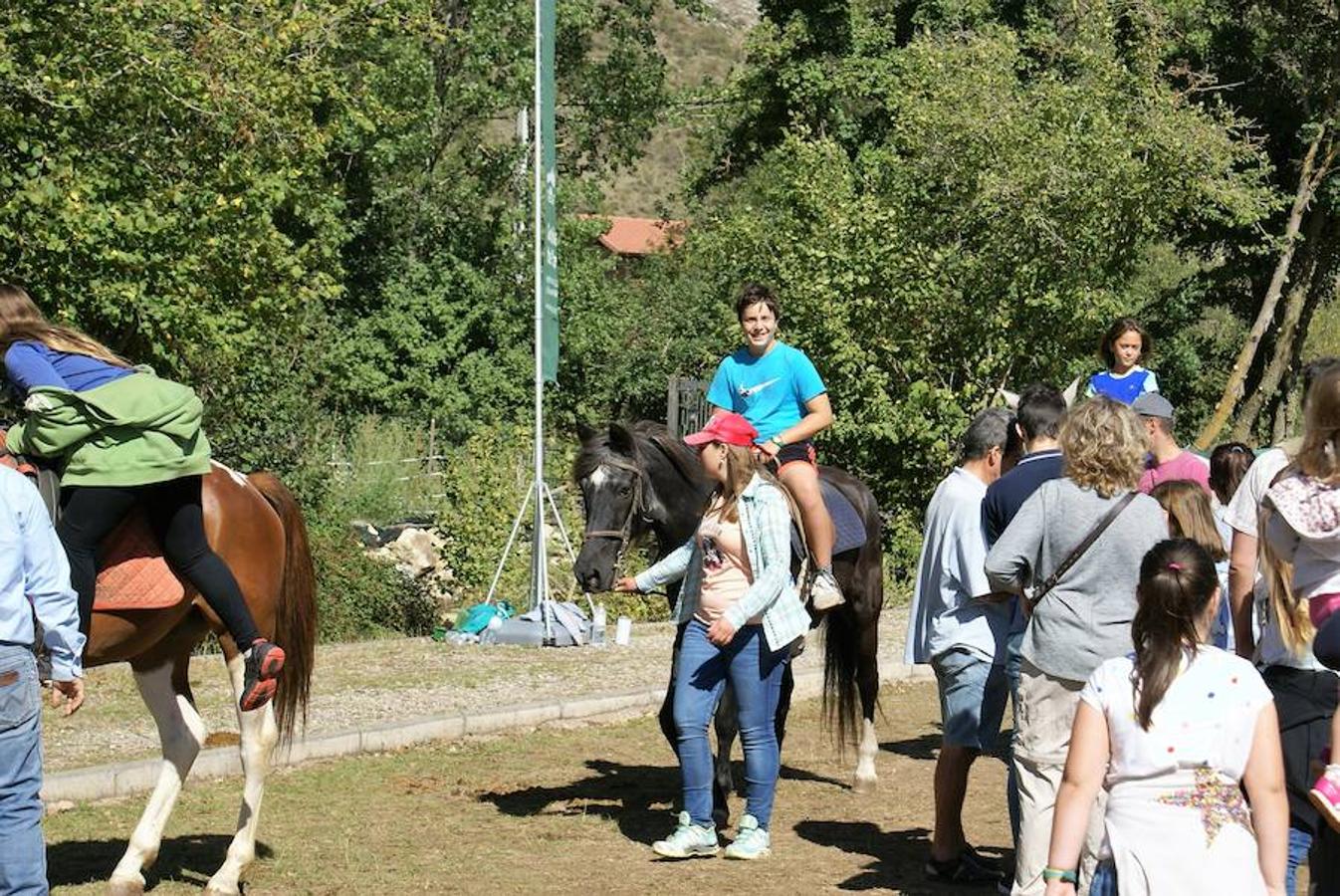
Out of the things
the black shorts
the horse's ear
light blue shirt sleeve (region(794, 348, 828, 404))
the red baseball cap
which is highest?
light blue shirt sleeve (region(794, 348, 828, 404))

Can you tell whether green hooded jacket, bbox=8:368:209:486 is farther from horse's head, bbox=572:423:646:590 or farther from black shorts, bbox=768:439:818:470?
black shorts, bbox=768:439:818:470

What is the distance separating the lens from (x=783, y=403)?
29.8ft

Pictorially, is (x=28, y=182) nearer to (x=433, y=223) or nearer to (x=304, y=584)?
(x=304, y=584)

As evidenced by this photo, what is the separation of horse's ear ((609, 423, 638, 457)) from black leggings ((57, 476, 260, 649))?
2.13 m

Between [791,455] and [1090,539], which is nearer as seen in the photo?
[1090,539]

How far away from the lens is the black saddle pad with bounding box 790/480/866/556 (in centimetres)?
972

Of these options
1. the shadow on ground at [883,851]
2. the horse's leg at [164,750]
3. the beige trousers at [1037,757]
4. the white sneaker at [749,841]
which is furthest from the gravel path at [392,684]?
the beige trousers at [1037,757]

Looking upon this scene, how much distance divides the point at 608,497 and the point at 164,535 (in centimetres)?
231

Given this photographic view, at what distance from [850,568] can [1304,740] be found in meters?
5.01

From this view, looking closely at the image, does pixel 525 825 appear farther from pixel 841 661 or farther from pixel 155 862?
pixel 841 661

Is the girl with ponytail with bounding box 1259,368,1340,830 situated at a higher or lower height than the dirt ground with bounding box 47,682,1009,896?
higher

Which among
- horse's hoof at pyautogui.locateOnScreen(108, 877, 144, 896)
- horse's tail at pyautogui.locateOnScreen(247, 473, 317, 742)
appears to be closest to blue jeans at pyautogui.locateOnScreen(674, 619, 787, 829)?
horse's tail at pyautogui.locateOnScreen(247, 473, 317, 742)

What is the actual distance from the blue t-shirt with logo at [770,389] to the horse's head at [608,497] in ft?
1.85

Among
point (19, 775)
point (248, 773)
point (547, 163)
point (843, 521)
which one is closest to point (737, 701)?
point (843, 521)
